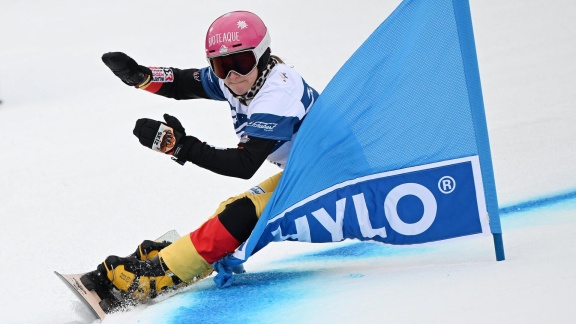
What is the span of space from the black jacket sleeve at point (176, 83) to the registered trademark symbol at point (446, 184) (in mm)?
1334

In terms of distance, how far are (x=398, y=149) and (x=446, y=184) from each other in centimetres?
22

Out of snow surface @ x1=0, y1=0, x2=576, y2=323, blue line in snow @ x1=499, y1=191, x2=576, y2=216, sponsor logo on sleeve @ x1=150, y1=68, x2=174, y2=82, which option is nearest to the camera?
snow surface @ x1=0, y1=0, x2=576, y2=323

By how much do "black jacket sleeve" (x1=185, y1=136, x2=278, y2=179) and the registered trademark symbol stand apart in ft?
2.22

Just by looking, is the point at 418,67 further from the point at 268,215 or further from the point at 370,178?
the point at 268,215

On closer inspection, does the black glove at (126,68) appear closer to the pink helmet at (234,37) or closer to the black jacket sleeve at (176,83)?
the black jacket sleeve at (176,83)

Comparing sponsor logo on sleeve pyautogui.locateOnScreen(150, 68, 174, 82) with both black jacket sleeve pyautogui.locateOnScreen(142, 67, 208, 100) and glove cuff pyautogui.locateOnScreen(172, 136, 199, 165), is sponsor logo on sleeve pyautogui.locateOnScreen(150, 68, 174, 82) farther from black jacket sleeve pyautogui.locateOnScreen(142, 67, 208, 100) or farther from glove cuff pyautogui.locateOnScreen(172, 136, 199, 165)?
glove cuff pyautogui.locateOnScreen(172, 136, 199, 165)

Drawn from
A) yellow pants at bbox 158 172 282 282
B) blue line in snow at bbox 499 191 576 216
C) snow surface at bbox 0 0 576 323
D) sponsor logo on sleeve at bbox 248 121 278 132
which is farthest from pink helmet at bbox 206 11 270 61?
blue line in snow at bbox 499 191 576 216

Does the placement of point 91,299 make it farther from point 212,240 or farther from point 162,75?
point 162,75

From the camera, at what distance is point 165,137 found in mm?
3248

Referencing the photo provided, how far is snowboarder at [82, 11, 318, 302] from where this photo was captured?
3287 millimetres

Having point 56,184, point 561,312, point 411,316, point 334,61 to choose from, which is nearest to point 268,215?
point 411,316

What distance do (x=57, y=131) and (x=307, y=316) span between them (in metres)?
4.86

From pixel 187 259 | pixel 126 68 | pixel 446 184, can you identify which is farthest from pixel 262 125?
pixel 126 68

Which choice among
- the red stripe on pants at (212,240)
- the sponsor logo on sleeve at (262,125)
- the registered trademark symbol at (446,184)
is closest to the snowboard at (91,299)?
the red stripe on pants at (212,240)
